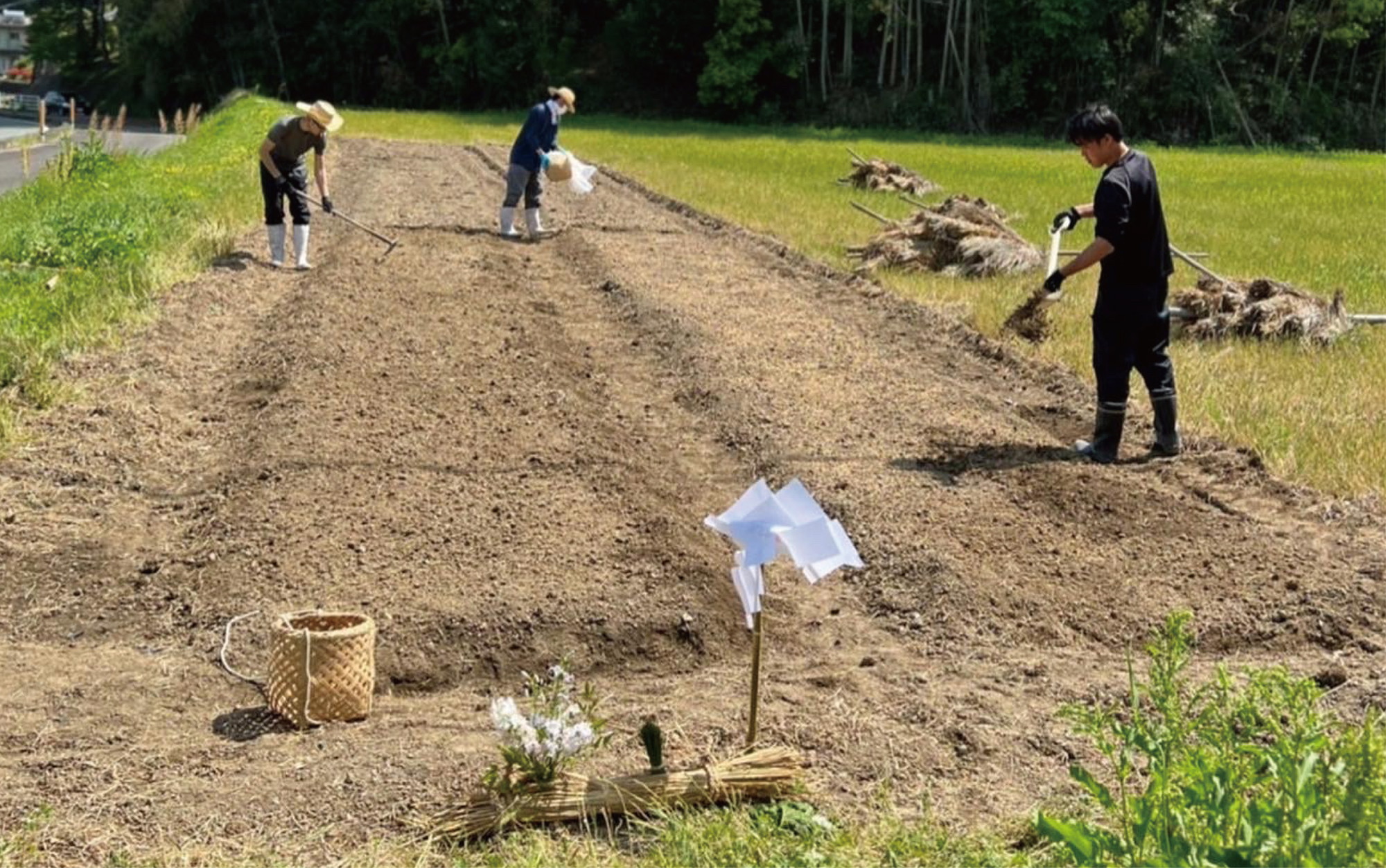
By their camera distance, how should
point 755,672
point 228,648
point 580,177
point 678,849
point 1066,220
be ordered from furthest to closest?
point 580,177 < point 1066,220 < point 228,648 < point 755,672 < point 678,849

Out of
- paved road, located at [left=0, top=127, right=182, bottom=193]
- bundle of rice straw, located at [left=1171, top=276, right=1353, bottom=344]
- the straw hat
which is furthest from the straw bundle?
paved road, located at [left=0, top=127, right=182, bottom=193]

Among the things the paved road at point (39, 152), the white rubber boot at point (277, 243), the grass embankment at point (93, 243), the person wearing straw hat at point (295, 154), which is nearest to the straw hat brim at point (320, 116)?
the person wearing straw hat at point (295, 154)

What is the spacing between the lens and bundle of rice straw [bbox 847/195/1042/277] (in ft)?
42.4

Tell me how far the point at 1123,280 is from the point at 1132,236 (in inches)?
8.7

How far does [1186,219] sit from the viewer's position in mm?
18531

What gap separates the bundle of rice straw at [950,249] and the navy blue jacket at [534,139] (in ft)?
10.8

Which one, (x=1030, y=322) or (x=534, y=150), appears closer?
(x=1030, y=322)

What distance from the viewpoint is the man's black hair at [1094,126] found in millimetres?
6816

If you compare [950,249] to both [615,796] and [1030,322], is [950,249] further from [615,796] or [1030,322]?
[615,796]

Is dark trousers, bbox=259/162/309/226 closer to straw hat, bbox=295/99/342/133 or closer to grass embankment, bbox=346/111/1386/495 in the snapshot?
straw hat, bbox=295/99/342/133

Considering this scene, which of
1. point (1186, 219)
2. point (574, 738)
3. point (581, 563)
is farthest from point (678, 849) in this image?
point (1186, 219)

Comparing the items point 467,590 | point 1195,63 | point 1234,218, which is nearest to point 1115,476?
point 467,590

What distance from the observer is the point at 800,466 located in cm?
711

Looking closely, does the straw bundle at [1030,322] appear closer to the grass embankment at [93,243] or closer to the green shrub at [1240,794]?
the grass embankment at [93,243]
